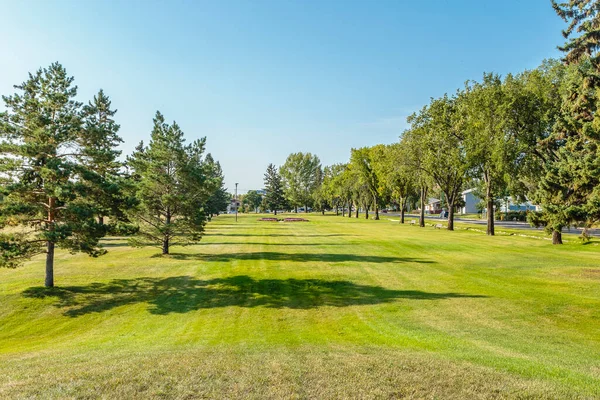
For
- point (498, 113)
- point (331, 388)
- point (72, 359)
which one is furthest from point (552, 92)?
point (72, 359)

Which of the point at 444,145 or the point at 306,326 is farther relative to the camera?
the point at 444,145

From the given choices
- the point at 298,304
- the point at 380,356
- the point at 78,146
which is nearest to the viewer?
the point at 380,356

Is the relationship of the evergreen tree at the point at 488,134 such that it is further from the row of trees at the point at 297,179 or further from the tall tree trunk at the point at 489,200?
the row of trees at the point at 297,179

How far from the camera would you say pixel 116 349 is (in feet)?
30.2

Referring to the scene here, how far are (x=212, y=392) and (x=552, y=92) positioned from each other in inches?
1390

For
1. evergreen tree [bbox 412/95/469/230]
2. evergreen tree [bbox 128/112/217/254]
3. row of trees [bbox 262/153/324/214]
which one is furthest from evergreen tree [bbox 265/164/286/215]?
evergreen tree [bbox 128/112/217/254]

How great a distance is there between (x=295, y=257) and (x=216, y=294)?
32.0 ft

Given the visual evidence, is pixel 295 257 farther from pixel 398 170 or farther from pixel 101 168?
pixel 398 170

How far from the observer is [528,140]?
31609mm

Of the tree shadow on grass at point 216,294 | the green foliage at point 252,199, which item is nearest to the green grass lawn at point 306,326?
the tree shadow on grass at point 216,294

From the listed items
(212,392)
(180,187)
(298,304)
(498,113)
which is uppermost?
(498,113)

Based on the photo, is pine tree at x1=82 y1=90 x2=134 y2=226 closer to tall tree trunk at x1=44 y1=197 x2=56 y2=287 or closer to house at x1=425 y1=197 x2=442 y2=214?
tall tree trunk at x1=44 y1=197 x2=56 y2=287

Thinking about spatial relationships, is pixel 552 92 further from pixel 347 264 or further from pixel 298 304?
pixel 298 304

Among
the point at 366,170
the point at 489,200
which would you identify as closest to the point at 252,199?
the point at 366,170
